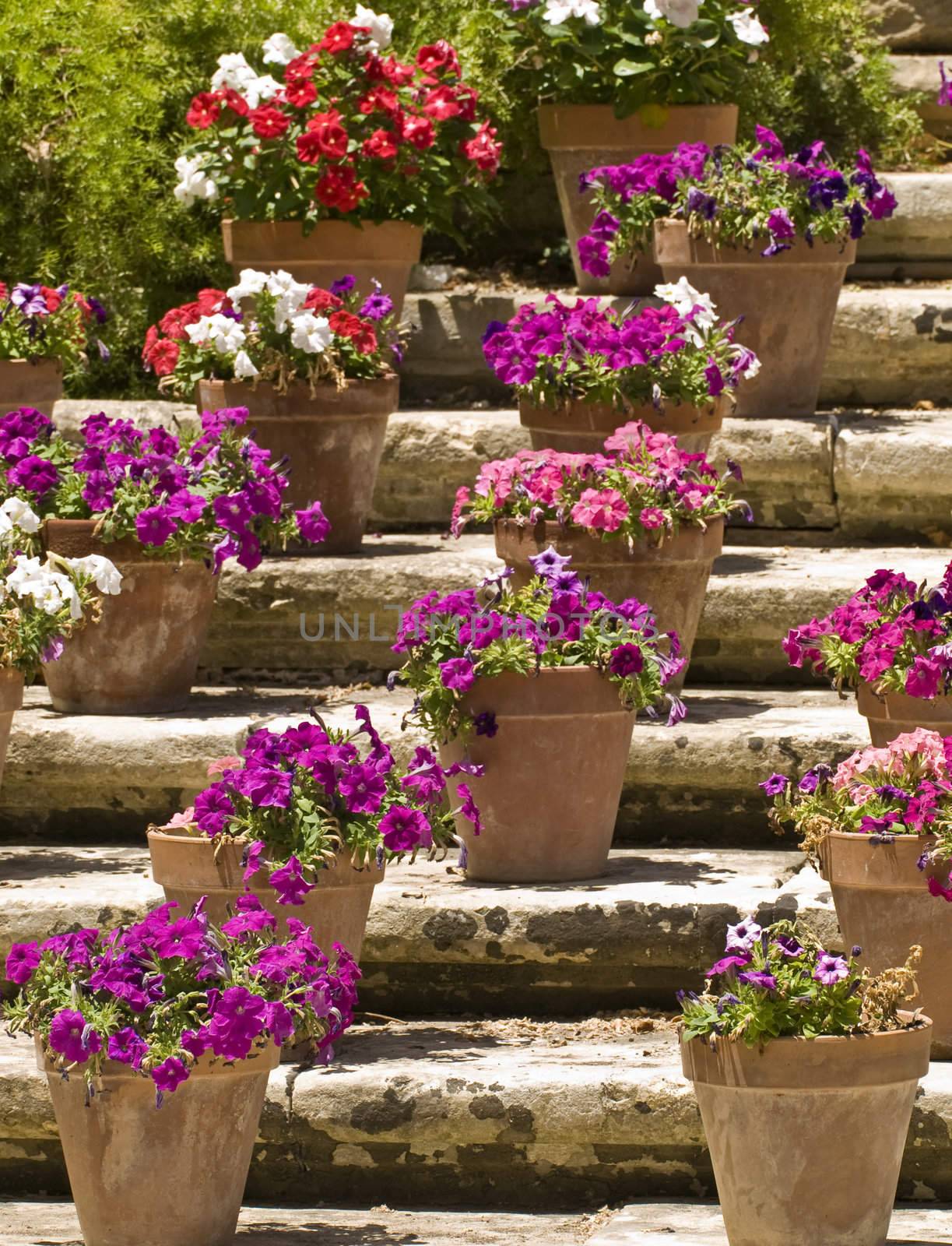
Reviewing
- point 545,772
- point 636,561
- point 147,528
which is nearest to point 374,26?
point 147,528

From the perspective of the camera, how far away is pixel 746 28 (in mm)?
5613

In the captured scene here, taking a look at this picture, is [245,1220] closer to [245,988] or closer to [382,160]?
[245,988]

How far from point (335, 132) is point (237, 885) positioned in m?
2.45

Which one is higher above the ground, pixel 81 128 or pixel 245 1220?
pixel 81 128

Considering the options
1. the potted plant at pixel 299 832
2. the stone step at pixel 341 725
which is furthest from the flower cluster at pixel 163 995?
the stone step at pixel 341 725

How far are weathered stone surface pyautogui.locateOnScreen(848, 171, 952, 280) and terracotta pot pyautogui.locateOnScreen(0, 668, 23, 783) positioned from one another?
2.84m

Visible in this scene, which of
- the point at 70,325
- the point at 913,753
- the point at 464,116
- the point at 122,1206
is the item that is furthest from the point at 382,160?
the point at 122,1206

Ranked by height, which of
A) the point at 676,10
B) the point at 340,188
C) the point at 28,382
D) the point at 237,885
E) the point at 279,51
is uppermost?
the point at 676,10

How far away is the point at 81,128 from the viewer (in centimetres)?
593

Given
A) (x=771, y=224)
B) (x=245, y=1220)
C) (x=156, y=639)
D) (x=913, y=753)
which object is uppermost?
(x=771, y=224)

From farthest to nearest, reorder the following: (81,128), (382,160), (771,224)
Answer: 1. (81,128)
2. (382,160)
3. (771,224)

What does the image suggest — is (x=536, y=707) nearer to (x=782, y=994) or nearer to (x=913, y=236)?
(x=782, y=994)

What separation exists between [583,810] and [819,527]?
1455 mm

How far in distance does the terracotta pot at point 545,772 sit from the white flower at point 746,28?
7.75ft
